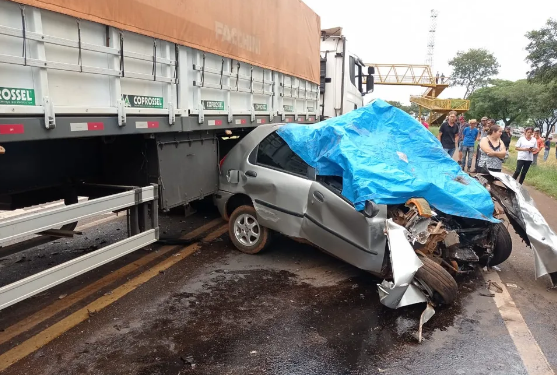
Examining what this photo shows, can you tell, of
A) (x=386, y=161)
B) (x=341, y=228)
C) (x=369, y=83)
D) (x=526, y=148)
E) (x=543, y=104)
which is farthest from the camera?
(x=543, y=104)

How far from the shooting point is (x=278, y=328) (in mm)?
3691

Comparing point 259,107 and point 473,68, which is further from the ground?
point 473,68

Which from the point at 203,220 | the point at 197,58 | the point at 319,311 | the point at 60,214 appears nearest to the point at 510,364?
the point at 319,311

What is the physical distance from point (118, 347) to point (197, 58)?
3.22 m

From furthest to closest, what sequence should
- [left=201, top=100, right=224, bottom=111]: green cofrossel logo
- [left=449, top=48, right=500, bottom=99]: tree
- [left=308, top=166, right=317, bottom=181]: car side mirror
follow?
[left=449, top=48, right=500, bottom=99]: tree, [left=201, top=100, right=224, bottom=111]: green cofrossel logo, [left=308, top=166, right=317, bottom=181]: car side mirror

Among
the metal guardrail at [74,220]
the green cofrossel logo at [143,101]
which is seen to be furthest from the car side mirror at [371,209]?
the green cofrossel logo at [143,101]

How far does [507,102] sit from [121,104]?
5088 centimetres

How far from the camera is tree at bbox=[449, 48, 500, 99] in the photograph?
68625mm

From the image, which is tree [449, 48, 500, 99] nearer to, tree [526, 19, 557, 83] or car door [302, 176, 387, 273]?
tree [526, 19, 557, 83]

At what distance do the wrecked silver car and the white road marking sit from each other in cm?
47

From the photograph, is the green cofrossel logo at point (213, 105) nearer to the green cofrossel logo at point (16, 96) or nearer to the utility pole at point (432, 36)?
the green cofrossel logo at point (16, 96)

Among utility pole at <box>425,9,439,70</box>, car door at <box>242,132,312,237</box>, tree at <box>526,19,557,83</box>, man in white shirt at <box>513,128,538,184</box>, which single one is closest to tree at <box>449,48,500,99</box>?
utility pole at <box>425,9,439,70</box>

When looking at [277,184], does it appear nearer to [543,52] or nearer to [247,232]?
[247,232]

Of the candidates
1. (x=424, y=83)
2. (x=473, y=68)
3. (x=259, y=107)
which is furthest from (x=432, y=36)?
(x=259, y=107)
